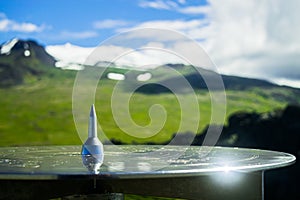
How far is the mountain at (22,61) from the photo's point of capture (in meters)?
6.79

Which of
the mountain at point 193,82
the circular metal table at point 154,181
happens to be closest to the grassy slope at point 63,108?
the mountain at point 193,82

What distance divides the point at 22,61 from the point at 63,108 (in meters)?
0.97

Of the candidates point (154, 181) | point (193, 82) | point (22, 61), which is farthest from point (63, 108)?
point (154, 181)

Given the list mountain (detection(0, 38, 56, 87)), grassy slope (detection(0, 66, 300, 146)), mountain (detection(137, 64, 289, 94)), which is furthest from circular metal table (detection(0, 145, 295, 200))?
mountain (detection(0, 38, 56, 87))

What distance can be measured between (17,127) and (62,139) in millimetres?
651

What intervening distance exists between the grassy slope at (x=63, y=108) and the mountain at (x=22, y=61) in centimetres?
14

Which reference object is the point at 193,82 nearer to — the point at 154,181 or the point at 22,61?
the point at 22,61

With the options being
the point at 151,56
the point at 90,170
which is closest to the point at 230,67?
the point at 151,56

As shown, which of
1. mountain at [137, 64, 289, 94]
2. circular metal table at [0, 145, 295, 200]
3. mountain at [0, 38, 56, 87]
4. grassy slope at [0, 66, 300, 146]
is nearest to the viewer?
circular metal table at [0, 145, 295, 200]

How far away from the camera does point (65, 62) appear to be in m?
6.68

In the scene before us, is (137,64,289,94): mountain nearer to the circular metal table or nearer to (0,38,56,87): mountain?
(0,38,56,87): mountain

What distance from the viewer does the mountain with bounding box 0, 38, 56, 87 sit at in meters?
6.79

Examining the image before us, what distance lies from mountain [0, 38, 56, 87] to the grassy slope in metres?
0.14

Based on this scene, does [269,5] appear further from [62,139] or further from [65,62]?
[62,139]
